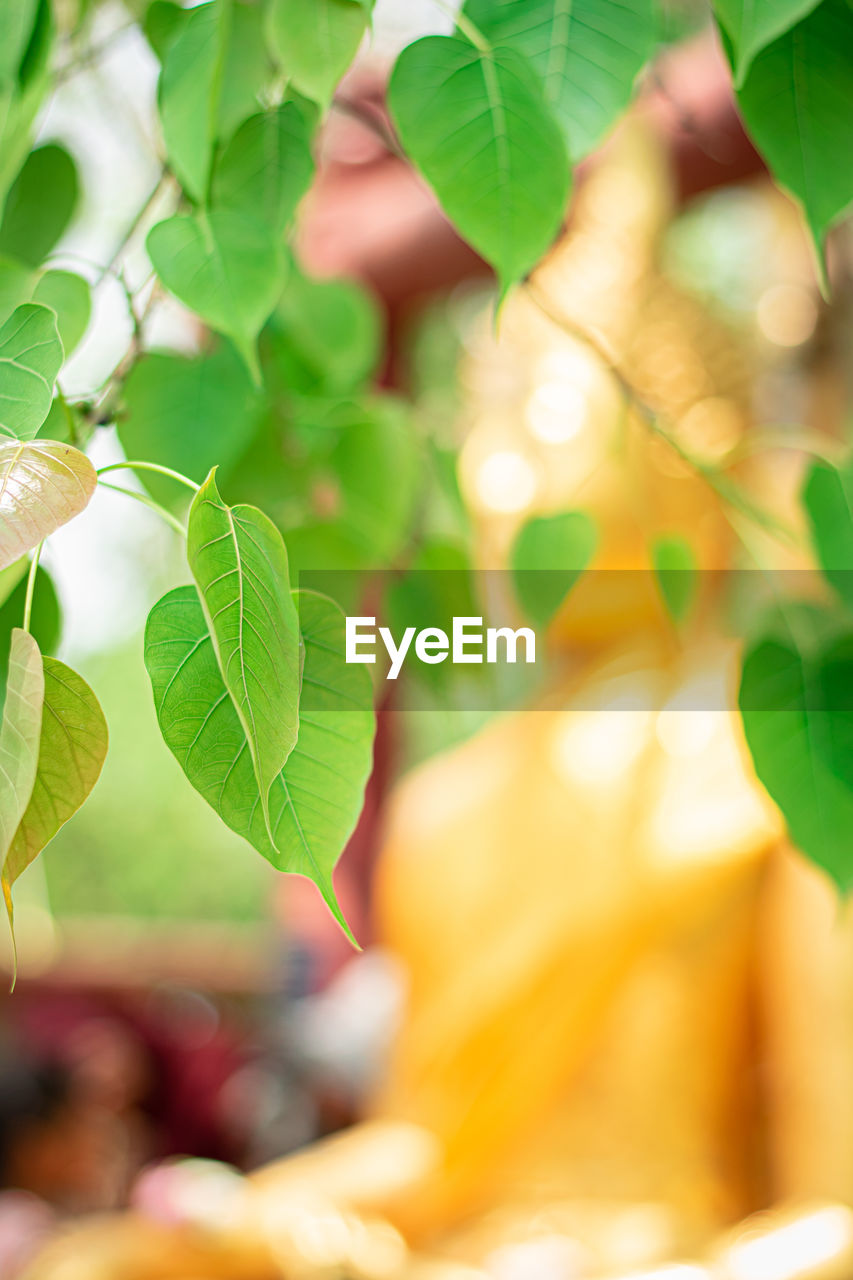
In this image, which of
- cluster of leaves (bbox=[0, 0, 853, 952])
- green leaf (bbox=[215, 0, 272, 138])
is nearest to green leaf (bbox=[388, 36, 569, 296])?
cluster of leaves (bbox=[0, 0, 853, 952])

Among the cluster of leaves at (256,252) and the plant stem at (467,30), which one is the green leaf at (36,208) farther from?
the plant stem at (467,30)

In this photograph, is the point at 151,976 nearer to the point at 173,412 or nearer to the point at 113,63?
the point at 113,63

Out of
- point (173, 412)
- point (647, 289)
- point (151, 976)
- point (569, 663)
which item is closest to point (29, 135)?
point (173, 412)

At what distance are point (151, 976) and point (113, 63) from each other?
1.30 meters

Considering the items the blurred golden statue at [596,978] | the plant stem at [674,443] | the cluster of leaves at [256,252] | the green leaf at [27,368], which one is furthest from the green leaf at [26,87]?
the blurred golden statue at [596,978]

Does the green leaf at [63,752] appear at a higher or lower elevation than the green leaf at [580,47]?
lower

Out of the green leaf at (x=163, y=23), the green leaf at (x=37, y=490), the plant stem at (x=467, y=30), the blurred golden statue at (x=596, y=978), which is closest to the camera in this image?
the green leaf at (x=37, y=490)

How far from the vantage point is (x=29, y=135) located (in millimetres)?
386

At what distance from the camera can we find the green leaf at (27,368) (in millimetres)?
271

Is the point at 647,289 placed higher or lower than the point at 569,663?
higher

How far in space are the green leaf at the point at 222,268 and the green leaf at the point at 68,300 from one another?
31 millimetres

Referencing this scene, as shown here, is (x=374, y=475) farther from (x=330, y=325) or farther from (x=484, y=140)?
(x=484, y=140)

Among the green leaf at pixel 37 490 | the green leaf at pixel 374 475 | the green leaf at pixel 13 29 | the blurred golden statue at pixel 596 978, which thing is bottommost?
the blurred golden statue at pixel 596 978

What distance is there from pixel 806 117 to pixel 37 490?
0.26 metres
